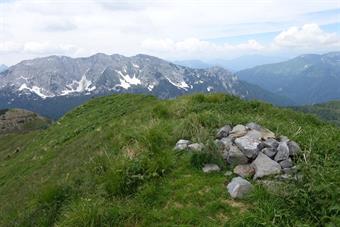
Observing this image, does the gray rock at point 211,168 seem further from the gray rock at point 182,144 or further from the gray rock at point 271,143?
the gray rock at point 271,143

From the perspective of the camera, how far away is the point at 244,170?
11.8 meters

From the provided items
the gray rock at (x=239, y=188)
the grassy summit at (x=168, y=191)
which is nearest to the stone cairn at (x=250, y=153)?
the gray rock at (x=239, y=188)

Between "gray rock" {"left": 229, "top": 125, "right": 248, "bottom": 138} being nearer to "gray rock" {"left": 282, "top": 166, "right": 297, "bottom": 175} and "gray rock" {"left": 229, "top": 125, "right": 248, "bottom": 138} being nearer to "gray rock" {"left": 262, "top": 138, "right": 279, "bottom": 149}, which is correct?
"gray rock" {"left": 262, "top": 138, "right": 279, "bottom": 149}

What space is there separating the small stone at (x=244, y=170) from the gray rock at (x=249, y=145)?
0.43m

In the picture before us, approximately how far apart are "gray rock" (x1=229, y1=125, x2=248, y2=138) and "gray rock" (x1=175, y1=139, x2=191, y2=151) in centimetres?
154

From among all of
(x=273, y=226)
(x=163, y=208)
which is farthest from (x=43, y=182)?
(x=273, y=226)

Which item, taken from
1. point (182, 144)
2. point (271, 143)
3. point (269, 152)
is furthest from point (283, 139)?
point (182, 144)

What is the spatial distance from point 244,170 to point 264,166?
60 cm

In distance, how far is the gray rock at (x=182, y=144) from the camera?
44.3ft

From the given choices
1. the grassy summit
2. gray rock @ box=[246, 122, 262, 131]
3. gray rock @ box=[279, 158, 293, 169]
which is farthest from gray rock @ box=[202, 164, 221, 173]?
gray rock @ box=[246, 122, 262, 131]

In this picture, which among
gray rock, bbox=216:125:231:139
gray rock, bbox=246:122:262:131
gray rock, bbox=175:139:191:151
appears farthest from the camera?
gray rock, bbox=246:122:262:131

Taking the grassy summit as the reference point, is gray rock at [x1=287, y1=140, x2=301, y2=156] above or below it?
above

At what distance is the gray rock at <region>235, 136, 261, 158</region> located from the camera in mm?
12320

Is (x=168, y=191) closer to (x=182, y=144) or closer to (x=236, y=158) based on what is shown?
(x=236, y=158)
